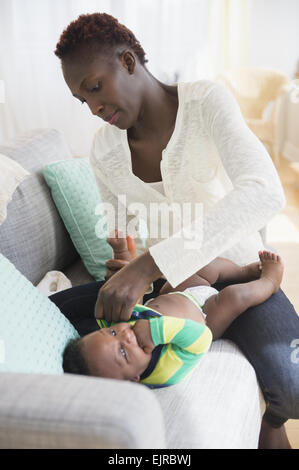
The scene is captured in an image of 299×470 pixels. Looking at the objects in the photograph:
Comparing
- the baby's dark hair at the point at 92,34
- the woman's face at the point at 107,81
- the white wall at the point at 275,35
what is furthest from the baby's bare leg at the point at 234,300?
the white wall at the point at 275,35

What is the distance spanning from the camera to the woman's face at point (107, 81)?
43.4 inches

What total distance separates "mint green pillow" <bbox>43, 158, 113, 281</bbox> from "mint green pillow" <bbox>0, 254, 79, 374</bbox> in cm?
63

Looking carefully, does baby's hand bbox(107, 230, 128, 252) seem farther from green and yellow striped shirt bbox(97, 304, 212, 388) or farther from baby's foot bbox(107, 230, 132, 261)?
green and yellow striped shirt bbox(97, 304, 212, 388)

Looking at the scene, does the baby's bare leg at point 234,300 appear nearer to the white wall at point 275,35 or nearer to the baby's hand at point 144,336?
the baby's hand at point 144,336

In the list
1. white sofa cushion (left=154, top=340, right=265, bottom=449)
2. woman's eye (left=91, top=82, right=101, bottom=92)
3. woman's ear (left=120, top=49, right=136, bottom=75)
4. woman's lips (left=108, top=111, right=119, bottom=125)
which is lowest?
white sofa cushion (left=154, top=340, right=265, bottom=449)

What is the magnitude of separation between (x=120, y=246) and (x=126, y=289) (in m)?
0.31

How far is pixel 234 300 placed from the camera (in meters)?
1.19

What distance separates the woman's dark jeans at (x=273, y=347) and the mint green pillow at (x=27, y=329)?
0.22m

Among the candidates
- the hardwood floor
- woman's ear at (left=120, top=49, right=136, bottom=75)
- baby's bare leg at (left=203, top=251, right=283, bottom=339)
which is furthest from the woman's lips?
the hardwood floor

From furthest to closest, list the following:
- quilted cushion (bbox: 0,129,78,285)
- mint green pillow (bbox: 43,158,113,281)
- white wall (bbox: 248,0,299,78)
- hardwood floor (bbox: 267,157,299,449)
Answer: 1. white wall (bbox: 248,0,299,78)
2. hardwood floor (bbox: 267,157,299,449)
3. mint green pillow (bbox: 43,158,113,281)
4. quilted cushion (bbox: 0,129,78,285)

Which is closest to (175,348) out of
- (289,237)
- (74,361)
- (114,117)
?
(74,361)

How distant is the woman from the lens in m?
0.95
